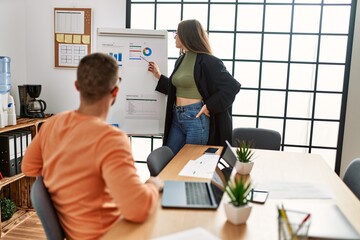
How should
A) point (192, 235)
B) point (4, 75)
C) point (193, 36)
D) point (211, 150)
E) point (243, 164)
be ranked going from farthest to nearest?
1. point (4, 75)
2. point (193, 36)
3. point (211, 150)
4. point (243, 164)
5. point (192, 235)

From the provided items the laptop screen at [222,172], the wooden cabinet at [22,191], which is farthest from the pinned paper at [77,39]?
the laptop screen at [222,172]

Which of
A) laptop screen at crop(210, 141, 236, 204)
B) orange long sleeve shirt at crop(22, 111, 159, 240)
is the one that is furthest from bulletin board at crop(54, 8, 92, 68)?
orange long sleeve shirt at crop(22, 111, 159, 240)

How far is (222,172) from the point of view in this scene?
6.52 ft

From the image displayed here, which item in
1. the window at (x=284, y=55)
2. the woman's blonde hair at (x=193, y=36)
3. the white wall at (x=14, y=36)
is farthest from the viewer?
the window at (x=284, y=55)

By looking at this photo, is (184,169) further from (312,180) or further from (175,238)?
(175,238)

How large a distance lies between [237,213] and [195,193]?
1.10ft

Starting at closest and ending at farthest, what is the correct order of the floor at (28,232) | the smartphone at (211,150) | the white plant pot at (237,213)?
the white plant pot at (237,213)
the smartphone at (211,150)
the floor at (28,232)

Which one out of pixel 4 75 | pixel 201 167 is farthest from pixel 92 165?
pixel 4 75

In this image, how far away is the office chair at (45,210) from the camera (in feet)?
4.42

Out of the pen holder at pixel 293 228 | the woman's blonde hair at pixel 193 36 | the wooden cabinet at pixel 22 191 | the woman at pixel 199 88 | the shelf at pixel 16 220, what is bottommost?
the shelf at pixel 16 220

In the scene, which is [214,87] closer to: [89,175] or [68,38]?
[89,175]

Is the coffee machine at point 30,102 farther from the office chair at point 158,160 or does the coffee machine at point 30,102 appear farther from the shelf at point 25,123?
the office chair at point 158,160

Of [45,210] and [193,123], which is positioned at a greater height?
Answer: [193,123]

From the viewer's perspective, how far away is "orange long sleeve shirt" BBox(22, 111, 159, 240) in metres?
1.20
